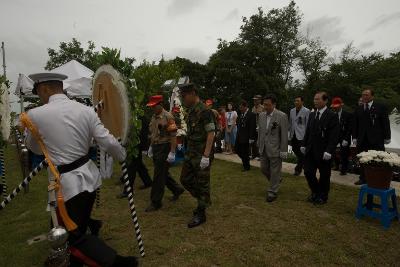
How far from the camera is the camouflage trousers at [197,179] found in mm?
5293

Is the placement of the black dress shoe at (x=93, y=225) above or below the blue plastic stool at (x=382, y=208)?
below

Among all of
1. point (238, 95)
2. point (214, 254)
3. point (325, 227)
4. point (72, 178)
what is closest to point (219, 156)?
point (325, 227)

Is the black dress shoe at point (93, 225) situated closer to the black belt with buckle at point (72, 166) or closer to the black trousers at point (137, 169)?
the black belt with buckle at point (72, 166)

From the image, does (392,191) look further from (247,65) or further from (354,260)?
(247,65)

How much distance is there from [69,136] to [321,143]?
4.69 meters

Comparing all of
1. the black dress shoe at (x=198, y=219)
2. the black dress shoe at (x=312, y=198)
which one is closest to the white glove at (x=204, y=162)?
the black dress shoe at (x=198, y=219)

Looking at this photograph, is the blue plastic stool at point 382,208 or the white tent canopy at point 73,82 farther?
the white tent canopy at point 73,82

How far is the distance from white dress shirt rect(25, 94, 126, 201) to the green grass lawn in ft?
5.41

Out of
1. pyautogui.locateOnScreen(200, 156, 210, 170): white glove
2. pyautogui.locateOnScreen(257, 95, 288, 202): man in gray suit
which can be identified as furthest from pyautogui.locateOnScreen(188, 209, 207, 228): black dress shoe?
pyautogui.locateOnScreen(257, 95, 288, 202): man in gray suit

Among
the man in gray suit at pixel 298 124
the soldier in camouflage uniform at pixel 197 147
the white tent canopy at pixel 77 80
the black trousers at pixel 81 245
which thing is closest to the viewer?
the black trousers at pixel 81 245

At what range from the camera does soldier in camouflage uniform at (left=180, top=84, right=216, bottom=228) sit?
5.20m

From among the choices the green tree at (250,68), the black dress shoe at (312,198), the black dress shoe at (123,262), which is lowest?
the black dress shoe at (123,262)

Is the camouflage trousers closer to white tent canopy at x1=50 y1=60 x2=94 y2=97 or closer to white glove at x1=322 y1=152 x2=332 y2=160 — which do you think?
white glove at x1=322 y1=152 x2=332 y2=160

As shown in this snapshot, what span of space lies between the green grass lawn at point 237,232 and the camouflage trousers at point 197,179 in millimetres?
488
